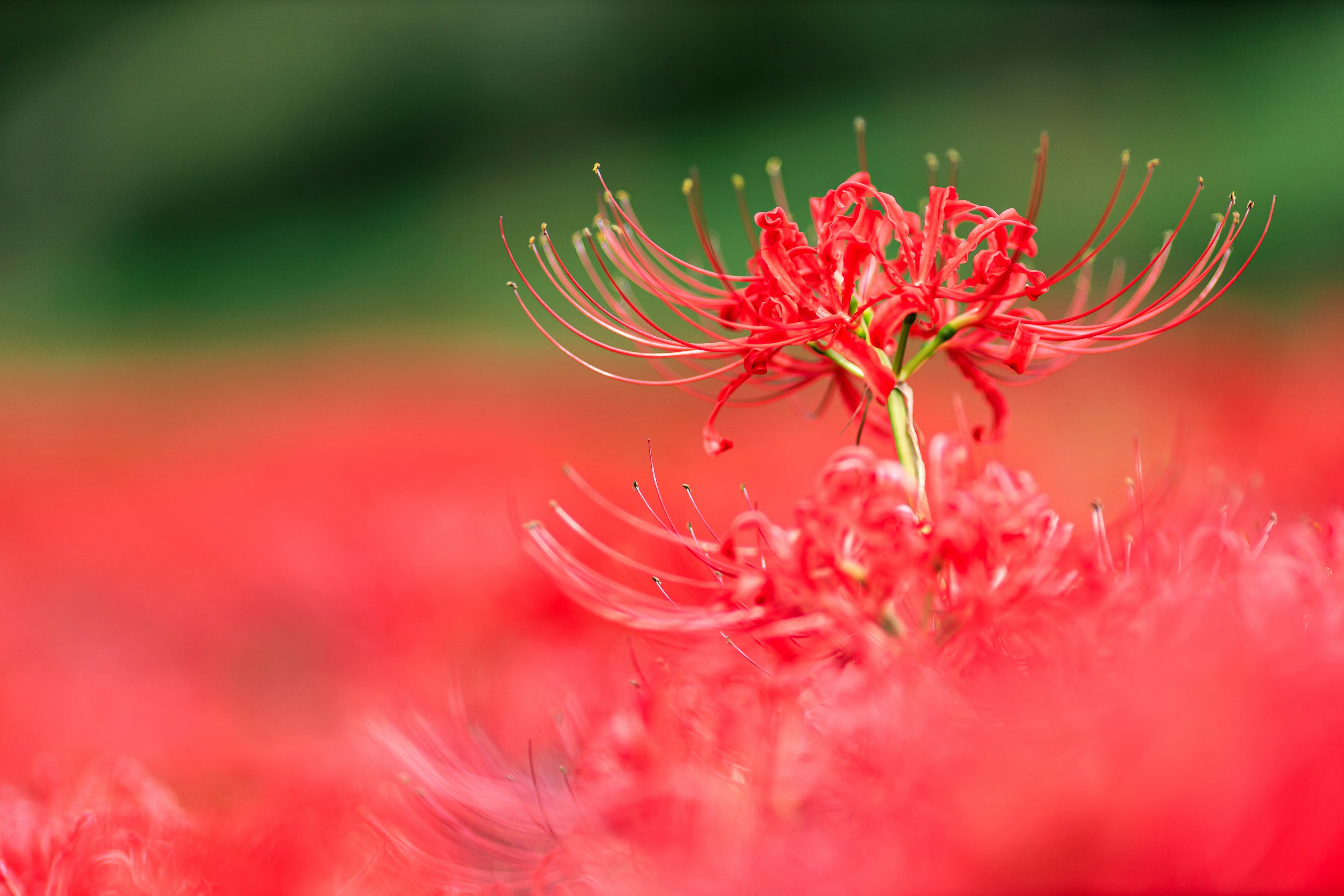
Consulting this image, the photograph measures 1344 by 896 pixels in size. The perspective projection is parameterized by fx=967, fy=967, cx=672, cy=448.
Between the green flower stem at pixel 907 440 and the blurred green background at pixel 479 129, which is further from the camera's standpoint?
the blurred green background at pixel 479 129

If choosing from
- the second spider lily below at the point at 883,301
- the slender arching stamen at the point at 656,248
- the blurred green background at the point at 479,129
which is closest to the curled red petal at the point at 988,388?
the second spider lily below at the point at 883,301

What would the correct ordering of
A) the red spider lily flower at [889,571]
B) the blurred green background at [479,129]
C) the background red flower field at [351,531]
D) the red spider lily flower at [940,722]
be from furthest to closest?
the blurred green background at [479,129] → the background red flower field at [351,531] → the red spider lily flower at [889,571] → the red spider lily flower at [940,722]

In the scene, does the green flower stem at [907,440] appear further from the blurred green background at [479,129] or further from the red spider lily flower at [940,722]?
the blurred green background at [479,129]

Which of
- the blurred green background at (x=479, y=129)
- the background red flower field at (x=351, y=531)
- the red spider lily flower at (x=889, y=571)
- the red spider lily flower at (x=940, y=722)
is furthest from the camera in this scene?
the blurred green background at (x=479, y=129)

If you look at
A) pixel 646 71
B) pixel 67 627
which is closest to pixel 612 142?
pixel 646 71

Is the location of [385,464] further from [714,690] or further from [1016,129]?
[1016,129]

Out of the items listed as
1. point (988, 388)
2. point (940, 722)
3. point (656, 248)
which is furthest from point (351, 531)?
→ point (940, 722)

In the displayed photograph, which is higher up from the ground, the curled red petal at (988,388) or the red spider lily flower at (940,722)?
the curled red petal at (988,388)

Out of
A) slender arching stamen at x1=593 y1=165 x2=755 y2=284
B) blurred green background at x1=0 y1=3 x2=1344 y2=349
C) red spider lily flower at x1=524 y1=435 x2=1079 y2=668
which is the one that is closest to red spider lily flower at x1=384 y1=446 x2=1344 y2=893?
red spider lily flower at x1=524 y1=435 x2=1079 y2=668
